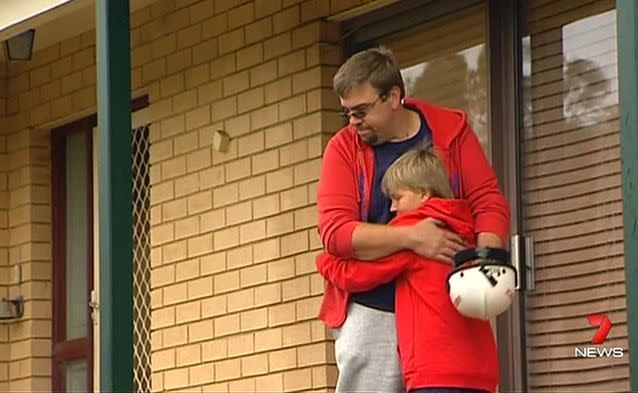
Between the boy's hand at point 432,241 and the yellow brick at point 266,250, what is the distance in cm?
348

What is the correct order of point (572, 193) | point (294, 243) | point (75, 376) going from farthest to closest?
1. point (75, 376)
2. point (294, 243)
3. point (572, 193)

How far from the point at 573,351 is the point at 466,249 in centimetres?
234

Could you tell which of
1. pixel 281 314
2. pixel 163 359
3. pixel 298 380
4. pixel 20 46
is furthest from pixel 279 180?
pixel 20 46

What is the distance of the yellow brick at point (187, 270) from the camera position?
31.1ft

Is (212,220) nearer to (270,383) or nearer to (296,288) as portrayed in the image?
(296,288)

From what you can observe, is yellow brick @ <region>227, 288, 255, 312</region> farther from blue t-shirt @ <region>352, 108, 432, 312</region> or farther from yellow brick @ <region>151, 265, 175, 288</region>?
blue t-shirt @ <region>352, 108, 432, 312</region>

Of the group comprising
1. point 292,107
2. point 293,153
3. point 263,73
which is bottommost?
point 293,153

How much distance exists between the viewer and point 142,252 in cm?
1039

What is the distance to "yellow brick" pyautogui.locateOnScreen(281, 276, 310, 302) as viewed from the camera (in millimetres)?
8602

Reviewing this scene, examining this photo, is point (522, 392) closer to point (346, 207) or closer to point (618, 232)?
point (618, 232)

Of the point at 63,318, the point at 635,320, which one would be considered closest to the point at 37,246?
the point at 63,318

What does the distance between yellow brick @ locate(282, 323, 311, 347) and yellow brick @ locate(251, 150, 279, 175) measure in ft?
2.58

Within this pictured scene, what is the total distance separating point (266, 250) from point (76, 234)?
2704mm

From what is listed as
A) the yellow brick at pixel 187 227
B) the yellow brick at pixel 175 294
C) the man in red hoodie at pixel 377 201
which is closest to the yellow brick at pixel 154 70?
the yellow brick at pixel 187 227
